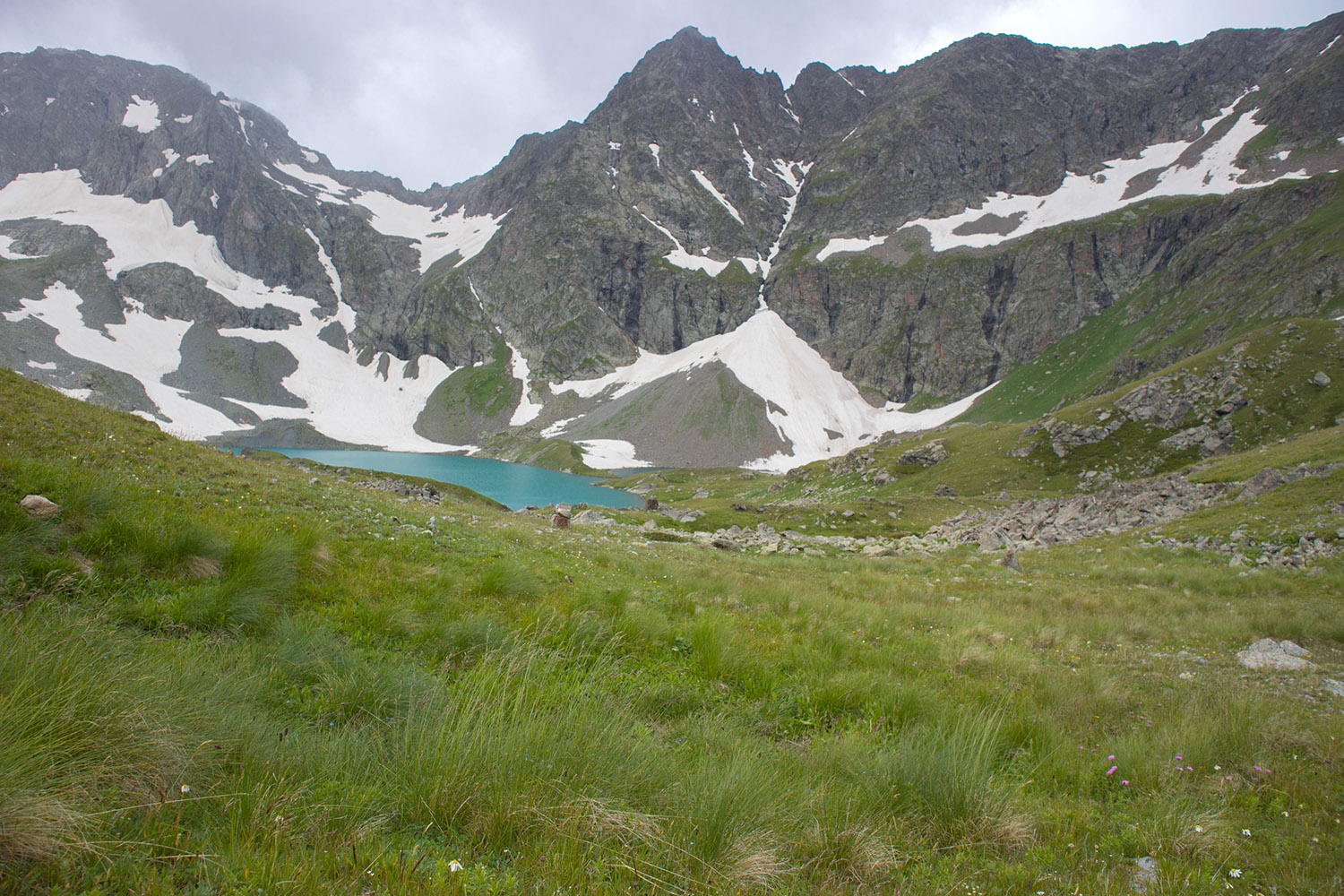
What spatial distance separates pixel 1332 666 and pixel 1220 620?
110 inches

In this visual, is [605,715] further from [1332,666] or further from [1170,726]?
[1332,666]

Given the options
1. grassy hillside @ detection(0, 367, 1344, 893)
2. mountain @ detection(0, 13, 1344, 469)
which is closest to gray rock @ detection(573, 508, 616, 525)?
grassy hillside @ detection(0, 367, 1344, 893)

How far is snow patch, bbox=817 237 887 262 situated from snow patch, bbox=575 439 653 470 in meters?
102

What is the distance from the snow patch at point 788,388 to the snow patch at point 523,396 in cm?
972

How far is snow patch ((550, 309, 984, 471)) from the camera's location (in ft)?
475

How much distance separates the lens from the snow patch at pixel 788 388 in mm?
144875

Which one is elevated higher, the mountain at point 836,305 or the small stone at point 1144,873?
the mountain at point 836,305

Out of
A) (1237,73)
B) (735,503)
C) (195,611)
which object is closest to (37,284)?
(735,503)

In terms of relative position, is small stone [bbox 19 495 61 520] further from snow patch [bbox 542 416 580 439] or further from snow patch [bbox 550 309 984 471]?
snow patch [bbox 542 416 580 439]

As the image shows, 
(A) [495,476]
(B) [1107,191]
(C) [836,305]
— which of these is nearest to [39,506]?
(A) [495,476]

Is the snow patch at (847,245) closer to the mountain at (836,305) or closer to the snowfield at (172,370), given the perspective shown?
the mountain at (836,305)

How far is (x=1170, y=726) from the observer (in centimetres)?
528

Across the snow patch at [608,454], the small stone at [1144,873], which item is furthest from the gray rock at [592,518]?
the snow patch at [608,454]

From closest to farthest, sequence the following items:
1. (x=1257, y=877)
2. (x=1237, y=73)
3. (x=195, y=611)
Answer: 1. (x=1257, y=877)
2. (x=195, y=611)
3. (x=1237, y=73)
